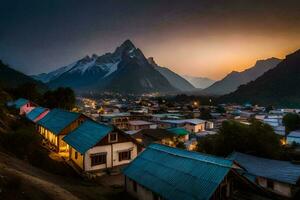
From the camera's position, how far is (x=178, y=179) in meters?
17.0

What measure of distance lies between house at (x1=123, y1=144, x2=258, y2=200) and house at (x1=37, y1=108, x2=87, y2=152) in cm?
1815

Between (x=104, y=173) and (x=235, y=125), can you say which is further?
(x=235, y=125)

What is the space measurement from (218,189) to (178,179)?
9.38 ft

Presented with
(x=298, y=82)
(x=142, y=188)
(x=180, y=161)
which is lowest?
(x=142, y=188)

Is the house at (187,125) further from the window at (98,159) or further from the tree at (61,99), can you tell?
the window at (98,159)

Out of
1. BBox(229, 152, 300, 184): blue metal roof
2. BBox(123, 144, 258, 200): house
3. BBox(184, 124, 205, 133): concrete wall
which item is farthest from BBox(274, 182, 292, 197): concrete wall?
BBox(184, 124, 205, 133): concrete wall

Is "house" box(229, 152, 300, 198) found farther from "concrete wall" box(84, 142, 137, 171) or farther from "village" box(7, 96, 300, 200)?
"concrete wall" box(84, 142, 137, 171)

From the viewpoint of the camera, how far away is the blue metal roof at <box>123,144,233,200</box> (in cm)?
1536

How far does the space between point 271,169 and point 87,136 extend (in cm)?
2415

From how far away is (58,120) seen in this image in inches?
1585

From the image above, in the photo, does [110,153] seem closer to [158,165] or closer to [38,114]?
[158,165]

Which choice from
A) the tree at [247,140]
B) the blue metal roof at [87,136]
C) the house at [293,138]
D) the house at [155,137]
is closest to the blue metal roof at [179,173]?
the blue metal roof at [87,136]

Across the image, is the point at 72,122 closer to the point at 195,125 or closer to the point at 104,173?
the point at 104,173

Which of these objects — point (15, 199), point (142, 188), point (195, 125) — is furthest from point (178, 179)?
point (195, 125)
